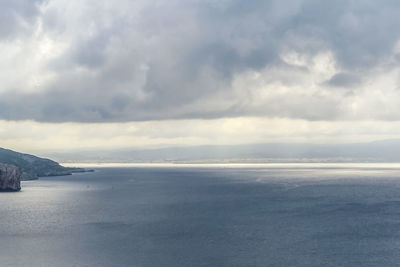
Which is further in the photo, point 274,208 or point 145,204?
point 145,204

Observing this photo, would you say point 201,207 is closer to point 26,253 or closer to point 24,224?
point 24,224

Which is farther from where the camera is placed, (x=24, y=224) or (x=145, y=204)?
(x=145, y=204)

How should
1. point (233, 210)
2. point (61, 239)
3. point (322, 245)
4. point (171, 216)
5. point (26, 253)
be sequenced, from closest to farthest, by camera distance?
1. point (26, 253)
2. point (322, 245)
3. point (61, 239)
4. point (171, 216)
5. point (233, 210)

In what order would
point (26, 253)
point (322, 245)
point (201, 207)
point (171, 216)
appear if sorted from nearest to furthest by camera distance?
point (26, 253)
point (322, 245)
point (171, 216)
point (201, 207)

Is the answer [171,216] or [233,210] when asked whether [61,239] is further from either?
[233,210]

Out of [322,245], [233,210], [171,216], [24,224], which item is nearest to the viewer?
[322,245]

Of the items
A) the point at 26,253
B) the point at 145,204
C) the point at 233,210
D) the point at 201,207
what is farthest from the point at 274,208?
the point at 26,253

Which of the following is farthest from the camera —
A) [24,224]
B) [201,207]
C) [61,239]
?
[201,207]

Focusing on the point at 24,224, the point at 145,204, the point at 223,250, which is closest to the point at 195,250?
the point at 223,250
